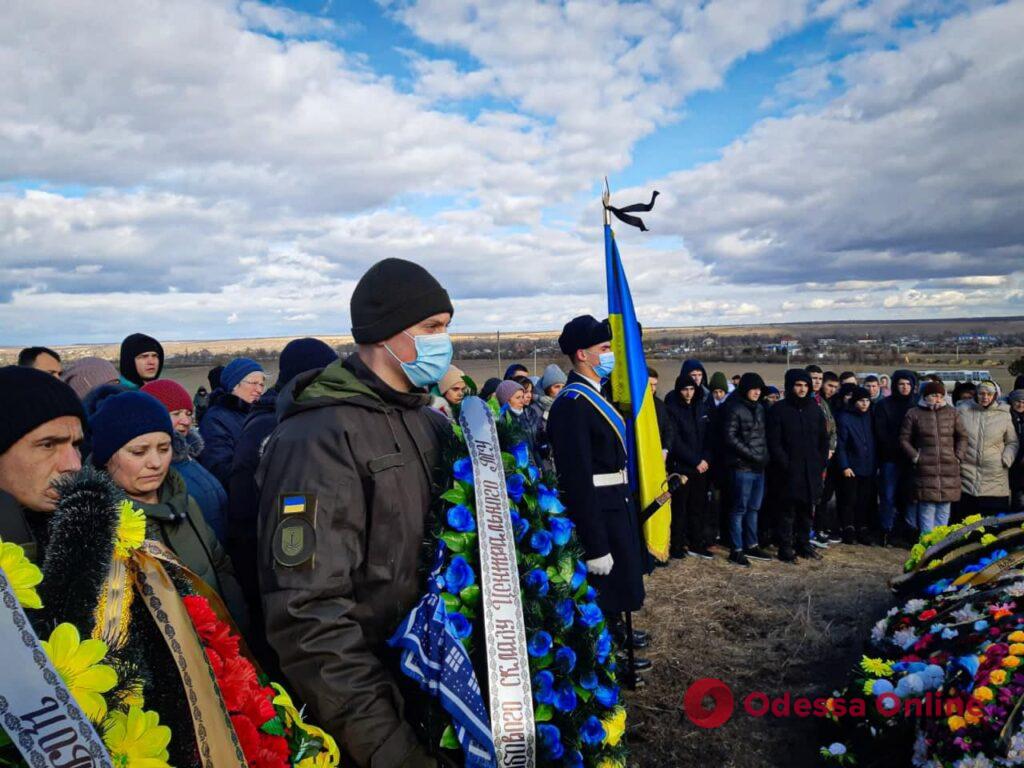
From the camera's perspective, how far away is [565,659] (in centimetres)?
208

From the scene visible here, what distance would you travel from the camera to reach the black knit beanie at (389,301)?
7.13 feet

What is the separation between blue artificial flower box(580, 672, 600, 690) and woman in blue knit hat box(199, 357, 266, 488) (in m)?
2.92

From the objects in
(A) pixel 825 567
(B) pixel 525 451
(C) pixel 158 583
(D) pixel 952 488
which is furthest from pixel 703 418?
(C) pixel 158 583

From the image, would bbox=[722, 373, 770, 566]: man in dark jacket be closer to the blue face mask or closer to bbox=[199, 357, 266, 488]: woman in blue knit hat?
the blue face mask

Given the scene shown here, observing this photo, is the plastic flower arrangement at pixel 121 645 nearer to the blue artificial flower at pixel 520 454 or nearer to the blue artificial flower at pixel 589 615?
the blue artificial flower at pixel 589 615

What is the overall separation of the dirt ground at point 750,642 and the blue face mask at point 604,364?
2.44 meters

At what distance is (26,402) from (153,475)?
2.85ft

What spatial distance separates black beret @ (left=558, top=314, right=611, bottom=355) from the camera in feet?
14.3

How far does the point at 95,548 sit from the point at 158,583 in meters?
0.23

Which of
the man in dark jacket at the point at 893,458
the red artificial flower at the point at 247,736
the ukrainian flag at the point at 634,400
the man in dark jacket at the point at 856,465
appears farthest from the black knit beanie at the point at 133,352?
the man in dark jacket at the point at 893,458

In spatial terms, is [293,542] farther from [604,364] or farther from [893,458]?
[893,458]

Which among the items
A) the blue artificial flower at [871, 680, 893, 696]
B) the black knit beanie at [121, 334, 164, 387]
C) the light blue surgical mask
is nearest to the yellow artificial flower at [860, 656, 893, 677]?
the blue artificial flower at [871, 680, 893, 696]

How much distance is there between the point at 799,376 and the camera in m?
7.41

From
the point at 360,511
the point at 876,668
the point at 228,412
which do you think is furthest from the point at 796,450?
the point at 360,511
